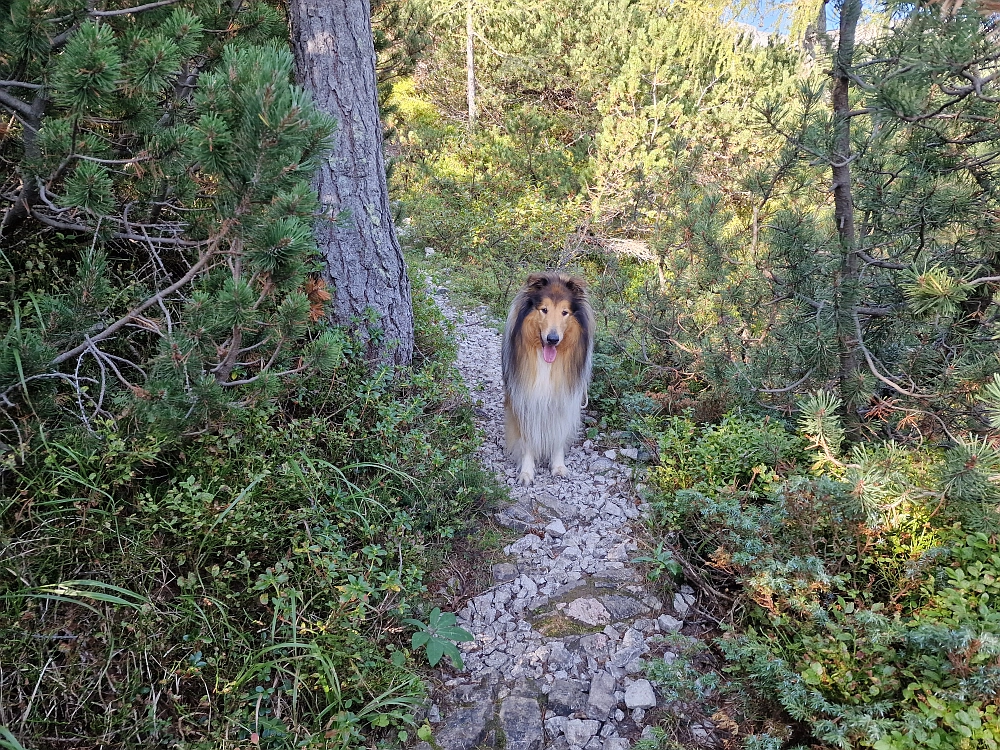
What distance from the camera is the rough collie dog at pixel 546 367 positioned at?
14.6 ft

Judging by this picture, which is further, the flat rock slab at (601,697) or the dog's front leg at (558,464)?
the dog's front leg at (558,464)

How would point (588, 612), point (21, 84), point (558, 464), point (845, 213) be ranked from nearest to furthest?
point (21, 84) → point (588, 612) → point (845, 213) → point (558, 464)

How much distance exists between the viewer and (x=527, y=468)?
4559mm

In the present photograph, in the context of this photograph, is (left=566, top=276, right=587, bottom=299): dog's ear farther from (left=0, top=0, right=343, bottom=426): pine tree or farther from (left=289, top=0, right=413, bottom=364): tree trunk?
(left=0, top=0, right=343, bottom=426): pine tree

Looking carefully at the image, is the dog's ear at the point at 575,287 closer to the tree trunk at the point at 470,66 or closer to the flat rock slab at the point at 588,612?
the flat rock slab at the point at 588,612

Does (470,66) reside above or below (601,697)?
above

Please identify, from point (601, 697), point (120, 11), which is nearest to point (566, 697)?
point (601, 697)

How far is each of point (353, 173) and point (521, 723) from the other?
3385 millimetres

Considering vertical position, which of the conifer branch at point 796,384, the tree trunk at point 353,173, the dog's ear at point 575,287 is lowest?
the conifer branch at point 796,384

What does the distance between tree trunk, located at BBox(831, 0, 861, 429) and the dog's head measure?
1715 mm

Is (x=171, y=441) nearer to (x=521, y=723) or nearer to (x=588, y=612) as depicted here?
(x=521, y=723)

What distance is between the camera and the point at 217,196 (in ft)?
7.42

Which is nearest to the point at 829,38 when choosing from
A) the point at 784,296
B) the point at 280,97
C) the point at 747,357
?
the point at 784,296

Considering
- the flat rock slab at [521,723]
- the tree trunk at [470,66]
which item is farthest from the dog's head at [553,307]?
the tree trunk at [470,66]
